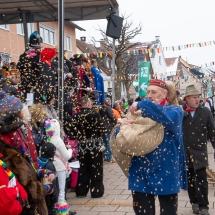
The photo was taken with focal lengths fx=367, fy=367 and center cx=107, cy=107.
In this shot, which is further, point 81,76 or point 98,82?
point 98,82

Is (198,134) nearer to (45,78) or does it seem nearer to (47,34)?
(45,78)

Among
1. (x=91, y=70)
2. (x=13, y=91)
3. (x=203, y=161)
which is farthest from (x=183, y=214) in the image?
(x=91, y=70)

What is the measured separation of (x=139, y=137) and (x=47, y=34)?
20257 millimetres

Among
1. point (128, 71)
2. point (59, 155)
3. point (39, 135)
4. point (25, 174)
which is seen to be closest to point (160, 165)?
point (25, 174)

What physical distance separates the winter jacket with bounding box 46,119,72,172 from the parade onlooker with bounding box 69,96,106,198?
118cm

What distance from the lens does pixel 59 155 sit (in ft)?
17.3

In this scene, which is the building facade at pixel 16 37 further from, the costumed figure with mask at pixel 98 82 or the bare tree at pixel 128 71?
the bare tree at pixel 128 71

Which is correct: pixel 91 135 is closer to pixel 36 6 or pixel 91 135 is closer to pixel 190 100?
pixel 190 100

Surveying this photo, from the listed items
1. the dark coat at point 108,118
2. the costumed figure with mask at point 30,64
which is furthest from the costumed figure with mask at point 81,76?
the dark coat at point 108,118

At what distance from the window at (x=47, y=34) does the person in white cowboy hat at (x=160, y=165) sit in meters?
18.9

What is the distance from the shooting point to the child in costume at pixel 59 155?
5109 mm

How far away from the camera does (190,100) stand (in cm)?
525

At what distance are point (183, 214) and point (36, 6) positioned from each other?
20.5 ft

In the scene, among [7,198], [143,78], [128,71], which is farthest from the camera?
[128,71]
